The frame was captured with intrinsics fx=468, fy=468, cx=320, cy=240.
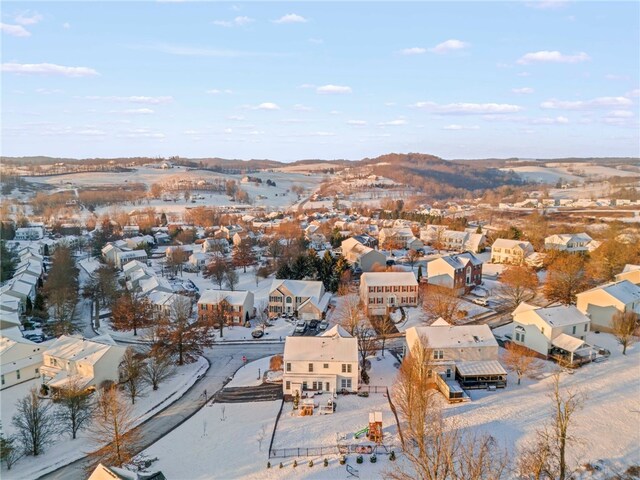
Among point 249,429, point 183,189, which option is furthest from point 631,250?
point 183,189

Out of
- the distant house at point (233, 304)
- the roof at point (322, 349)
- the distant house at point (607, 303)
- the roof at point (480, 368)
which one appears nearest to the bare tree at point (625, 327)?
the distant house at point (607, 303)

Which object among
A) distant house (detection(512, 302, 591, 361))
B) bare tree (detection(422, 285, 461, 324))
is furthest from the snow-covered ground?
distant house (detection(512, 302, 591, 361))

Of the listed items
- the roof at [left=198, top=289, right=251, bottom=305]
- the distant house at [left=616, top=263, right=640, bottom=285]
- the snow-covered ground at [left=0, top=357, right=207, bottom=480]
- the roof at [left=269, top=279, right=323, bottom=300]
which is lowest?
the snow-covered ground at [left=0, top=357, right=207, bottom=480]

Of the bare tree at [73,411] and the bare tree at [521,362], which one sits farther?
the bare tree at [521,362]

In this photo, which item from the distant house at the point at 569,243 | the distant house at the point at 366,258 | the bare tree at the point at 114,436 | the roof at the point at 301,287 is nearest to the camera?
the bare tree at the point at 114,436

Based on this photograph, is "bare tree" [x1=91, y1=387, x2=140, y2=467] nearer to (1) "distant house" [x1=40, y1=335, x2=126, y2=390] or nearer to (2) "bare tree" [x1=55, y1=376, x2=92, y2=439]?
(2) "bare tree" [x1=55, y1=376, x2=92, y2=439]

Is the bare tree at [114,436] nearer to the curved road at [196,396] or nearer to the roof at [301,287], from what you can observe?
the curved road at [196,396]

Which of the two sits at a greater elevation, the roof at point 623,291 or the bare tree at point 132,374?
the roof at point 623,291
